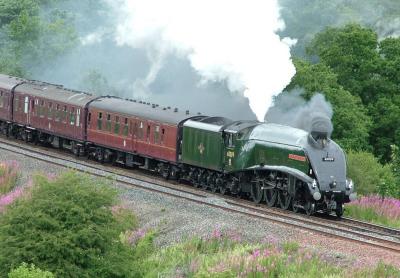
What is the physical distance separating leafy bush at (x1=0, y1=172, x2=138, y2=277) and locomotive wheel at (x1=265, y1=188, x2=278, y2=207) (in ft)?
25.1

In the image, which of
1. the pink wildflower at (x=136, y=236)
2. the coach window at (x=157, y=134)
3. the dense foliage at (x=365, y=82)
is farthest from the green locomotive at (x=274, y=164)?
the dense foliage at (x=365, y=82)

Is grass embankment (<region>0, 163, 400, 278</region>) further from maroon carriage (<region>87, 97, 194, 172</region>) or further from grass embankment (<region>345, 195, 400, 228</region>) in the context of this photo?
maroon carriage (<region>87, 97, 194, 172</region>)

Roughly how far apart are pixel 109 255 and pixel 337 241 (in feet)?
17.8

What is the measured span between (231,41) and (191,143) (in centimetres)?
620

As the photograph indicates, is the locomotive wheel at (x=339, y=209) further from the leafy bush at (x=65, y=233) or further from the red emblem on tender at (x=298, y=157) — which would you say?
the leafy bush at (x=65, y=233)

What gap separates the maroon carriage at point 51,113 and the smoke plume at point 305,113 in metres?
8.07

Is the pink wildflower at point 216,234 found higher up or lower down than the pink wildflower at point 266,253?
lower down

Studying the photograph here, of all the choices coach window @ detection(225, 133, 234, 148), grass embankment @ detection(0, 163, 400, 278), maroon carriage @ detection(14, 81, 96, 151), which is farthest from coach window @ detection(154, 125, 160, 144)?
grass embankment @ detection(0, 163, 400, 278)

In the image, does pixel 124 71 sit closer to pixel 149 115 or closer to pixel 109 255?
pixel 149 115

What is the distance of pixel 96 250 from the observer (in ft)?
61.1

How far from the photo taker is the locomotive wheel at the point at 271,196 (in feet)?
86.1

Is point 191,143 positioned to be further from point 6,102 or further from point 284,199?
point 6,102

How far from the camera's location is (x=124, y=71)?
62500 mm

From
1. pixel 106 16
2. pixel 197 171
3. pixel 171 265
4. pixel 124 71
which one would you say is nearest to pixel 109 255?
pixel 171 265
